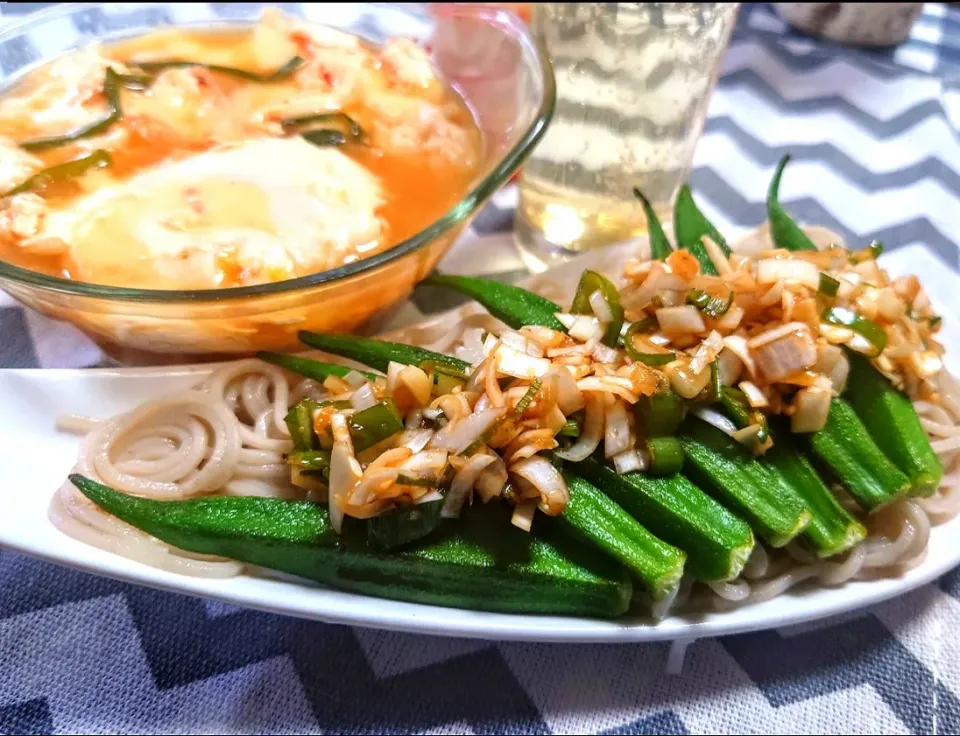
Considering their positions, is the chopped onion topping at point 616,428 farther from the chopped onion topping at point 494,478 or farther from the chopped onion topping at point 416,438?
the chopped onion topping at point 416,438

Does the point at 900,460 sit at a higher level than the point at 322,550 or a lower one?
higher

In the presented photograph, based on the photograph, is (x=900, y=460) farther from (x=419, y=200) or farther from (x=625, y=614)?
(x=419, y=200)

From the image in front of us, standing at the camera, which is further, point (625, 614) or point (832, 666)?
point (832, 666)

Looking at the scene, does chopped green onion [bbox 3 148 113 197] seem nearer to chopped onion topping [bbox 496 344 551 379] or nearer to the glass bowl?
the glass bowl

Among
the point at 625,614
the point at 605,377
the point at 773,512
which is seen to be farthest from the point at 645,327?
the point at 625,614

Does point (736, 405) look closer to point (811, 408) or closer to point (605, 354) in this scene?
point (811, 408)

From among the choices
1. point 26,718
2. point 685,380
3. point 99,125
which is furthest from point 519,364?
point 99,125

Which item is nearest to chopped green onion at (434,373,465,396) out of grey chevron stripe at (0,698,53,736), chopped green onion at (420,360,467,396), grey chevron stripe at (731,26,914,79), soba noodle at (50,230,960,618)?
chopped green onion at (420,360,467,396)
